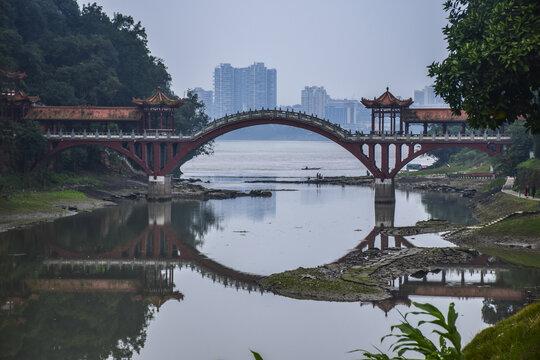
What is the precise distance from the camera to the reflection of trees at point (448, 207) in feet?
213

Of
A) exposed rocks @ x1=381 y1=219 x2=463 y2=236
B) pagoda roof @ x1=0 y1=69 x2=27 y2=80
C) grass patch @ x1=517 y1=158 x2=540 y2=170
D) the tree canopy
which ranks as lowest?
exposed rocks @ x1=381 y1=219 x2=463 y2=236

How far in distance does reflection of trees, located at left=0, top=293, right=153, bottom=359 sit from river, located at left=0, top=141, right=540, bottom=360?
51 millimetres

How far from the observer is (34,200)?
6712 centimetres

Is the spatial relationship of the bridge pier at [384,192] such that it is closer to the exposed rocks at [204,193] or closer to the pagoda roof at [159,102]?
the exposed rocks at [204,193]

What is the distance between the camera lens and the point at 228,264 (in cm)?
4406

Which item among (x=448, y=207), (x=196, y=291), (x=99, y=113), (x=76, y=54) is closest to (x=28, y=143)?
(x=99, y=113)

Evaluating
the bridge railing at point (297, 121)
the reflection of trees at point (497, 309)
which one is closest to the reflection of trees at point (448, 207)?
the bridge railing at point (297, 121)

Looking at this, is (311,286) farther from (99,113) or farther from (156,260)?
(99,113)

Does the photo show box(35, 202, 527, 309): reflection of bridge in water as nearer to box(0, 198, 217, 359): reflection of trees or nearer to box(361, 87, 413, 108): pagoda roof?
box(0, 198, 217, 359): reflection of trees

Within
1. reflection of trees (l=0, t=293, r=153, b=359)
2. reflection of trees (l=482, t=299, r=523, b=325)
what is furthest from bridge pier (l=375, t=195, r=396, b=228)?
reflection of trees (l=0, t=293, r=153, b=359)

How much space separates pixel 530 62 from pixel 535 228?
67.8 ft

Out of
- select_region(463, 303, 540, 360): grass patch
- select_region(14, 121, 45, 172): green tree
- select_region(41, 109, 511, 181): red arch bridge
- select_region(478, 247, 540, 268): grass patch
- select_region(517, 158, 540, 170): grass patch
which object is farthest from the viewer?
select_region(41, 109, 511, 181): red arch bridge

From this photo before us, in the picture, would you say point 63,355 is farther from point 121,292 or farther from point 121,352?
point 121,292

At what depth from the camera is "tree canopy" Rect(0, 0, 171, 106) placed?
95.3 metres
